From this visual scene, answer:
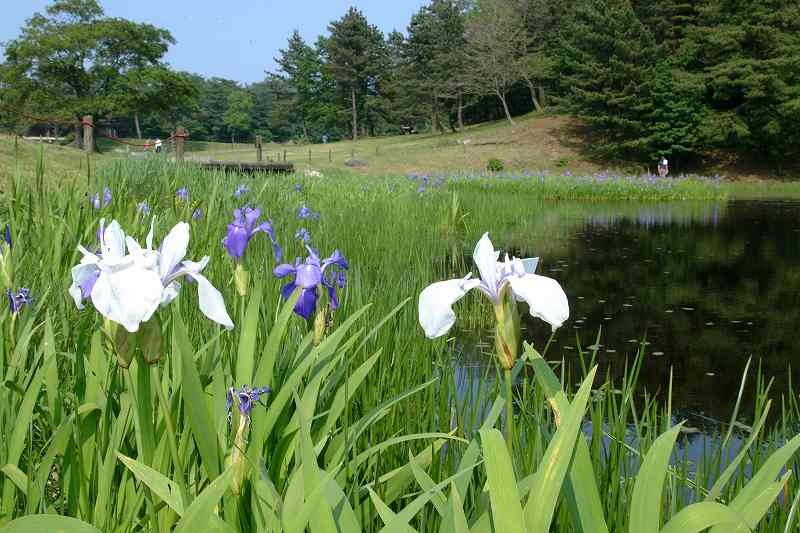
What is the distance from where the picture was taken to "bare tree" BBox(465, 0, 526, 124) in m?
38.9

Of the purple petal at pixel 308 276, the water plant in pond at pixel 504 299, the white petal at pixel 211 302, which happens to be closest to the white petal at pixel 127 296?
the white petal at pixel 211 302

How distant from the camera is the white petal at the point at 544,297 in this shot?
3.81 ft

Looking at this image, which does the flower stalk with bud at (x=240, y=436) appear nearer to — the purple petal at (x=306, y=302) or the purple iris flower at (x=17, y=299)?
the purple petal at (x=306, y=302)

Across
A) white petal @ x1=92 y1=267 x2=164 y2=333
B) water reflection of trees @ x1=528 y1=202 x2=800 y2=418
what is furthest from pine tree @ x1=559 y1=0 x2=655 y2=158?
white petal @ x1=92 y1=267 x2=164 y2=333

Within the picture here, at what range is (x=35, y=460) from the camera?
6.57 feet

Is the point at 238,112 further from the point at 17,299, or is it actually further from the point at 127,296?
the point at 127,296

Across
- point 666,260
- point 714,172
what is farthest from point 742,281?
point 714,172

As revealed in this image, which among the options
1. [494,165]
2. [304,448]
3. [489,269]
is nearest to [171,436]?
[304,448]

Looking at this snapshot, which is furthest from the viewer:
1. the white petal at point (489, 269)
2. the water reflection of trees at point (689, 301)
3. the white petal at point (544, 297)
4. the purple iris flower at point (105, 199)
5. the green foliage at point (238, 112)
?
the green foliage at point (238, 112)

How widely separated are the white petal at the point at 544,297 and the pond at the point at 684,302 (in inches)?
47.2

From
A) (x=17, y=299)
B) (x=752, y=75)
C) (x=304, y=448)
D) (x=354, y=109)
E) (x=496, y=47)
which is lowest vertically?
(x=304, y=448)

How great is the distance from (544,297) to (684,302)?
593 cm

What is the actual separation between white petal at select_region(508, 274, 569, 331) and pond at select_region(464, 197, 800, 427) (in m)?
1.20

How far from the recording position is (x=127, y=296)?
1.06m
